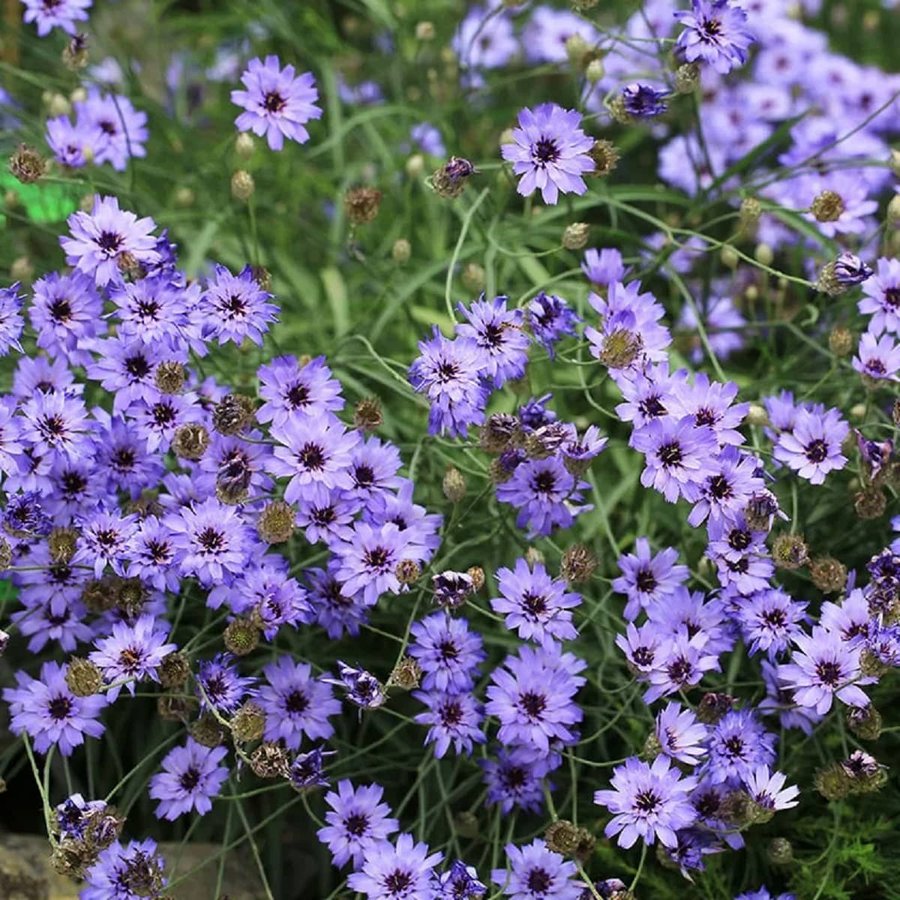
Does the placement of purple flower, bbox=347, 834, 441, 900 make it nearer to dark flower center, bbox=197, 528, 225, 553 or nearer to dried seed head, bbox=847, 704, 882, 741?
dark flower center, bbox=197, 528, 225, 553

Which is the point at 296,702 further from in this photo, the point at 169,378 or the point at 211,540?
the point at 169,378

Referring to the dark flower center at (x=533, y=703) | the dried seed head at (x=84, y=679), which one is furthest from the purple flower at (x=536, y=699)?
the dried seed head at (x=84, y=679)

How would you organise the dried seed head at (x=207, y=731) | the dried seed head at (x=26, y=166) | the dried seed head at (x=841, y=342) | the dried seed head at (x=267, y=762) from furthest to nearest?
1. the dried seed head at (x=841, y=342)
2. the dried seed head at (x=26, y=166)
3. the dried seed head at (x=207, y=731)
4. the dried seed head at (x=267, y=762)

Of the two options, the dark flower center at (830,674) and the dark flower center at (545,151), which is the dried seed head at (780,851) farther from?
the dark flower center at (545,151)

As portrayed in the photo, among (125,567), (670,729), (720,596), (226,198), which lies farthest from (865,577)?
(226,198)

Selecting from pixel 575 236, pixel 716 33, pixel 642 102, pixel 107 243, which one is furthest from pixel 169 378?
pixel 716 33

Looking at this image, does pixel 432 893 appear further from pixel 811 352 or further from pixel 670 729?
pixel 811 352
